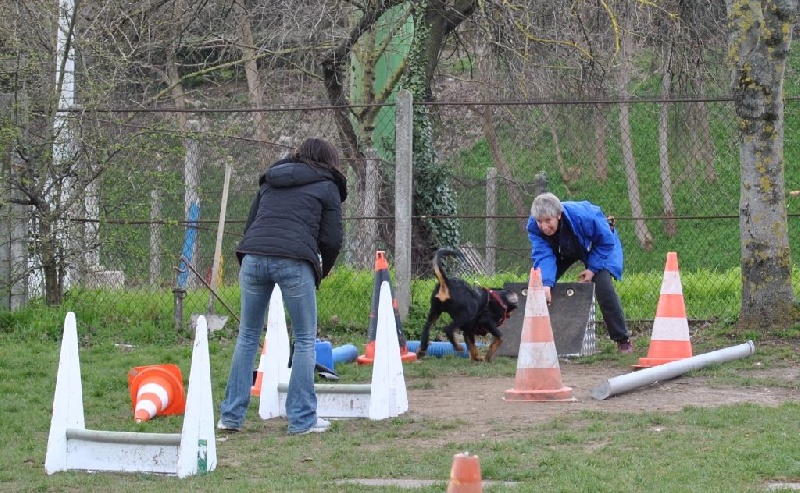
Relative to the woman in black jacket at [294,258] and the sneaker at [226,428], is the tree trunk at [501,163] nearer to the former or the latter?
the woman in black jacket at [294,258]

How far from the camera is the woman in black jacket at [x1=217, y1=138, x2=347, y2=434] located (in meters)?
6.60

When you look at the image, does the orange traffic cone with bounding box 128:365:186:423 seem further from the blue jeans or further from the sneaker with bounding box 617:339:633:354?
the sneaker with bounding box 617:339:633:354

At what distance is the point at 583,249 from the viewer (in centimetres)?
980

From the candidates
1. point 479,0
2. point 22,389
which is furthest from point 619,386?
point 479,0

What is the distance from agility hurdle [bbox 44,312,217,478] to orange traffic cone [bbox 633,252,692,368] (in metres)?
4.39

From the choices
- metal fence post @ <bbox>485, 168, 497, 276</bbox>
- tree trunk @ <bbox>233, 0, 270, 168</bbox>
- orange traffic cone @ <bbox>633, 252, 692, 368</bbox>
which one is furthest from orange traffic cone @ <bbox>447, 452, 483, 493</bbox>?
metal fence post @ <bbox>485, 168, 497, 276</bbox>

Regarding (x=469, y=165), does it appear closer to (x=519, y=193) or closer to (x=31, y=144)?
(x=519, y=193)

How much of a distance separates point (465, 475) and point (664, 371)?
16.1 feet

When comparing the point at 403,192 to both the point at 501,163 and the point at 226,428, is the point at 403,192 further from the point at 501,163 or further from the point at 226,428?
the point at 501,163

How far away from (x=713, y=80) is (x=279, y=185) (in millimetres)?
9597

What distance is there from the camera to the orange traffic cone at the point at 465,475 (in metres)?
3.43

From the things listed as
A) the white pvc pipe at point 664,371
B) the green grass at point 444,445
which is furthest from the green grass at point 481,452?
the white pvc pipe at point 664,371

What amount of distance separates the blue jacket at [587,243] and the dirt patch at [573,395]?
1.18 metres

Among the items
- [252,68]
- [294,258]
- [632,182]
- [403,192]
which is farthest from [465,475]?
[252,68]
